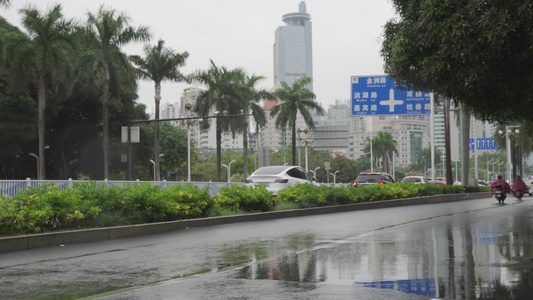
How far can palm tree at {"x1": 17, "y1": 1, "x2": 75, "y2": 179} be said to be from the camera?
156 feet

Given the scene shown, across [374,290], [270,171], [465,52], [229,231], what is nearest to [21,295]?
[374,290]

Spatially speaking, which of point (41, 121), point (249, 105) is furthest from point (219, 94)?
point (41, 121)

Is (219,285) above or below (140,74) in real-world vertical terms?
below

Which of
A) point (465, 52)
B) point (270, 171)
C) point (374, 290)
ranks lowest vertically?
point (374, 290)

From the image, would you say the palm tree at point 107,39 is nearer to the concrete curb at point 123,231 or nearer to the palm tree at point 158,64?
the palm tree at point 158,64

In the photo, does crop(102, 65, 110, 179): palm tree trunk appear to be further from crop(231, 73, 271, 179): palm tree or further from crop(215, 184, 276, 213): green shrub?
crop(215, 184, 276, 213): green shrub

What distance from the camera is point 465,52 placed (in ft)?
45.0

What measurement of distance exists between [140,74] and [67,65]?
1160 centimetres

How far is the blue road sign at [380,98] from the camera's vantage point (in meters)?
35.8

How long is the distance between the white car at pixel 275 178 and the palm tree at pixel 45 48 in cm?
2626

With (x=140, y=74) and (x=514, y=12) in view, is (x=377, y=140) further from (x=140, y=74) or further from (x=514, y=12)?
(x=514, y=12)

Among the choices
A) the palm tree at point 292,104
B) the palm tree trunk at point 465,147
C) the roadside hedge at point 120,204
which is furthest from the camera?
the palm tree at point 292,104

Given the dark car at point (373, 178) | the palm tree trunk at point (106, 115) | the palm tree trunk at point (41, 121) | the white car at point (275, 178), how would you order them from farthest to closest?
the palm tree trunk at point (106, 115)
the palm tree trunk at point (41, 121)
the dark car at point (373, 178)
the white car at point (275, 178)

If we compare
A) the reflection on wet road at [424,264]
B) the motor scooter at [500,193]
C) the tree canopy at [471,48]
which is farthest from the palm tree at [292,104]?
the reflection on wet road at [424,264]
